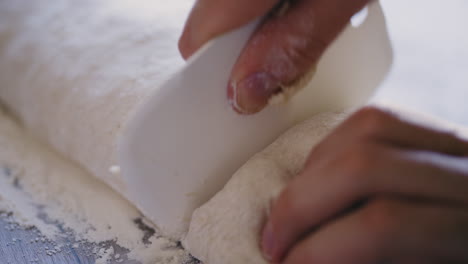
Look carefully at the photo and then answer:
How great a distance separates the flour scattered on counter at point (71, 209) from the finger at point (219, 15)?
0.33 metres

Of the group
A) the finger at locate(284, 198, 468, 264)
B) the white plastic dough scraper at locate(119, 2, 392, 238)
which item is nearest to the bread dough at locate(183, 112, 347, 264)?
the white plastic dough scraper at locate(119, 2, 392, 238)

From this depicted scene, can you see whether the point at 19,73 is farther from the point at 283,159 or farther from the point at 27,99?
the point at 283,159

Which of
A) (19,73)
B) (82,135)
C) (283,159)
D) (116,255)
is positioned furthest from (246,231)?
(19,73)

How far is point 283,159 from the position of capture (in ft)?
2.09

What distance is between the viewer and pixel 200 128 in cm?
59

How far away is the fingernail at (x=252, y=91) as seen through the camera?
553 millimetres

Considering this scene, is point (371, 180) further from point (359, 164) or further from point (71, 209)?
point (71, 209)

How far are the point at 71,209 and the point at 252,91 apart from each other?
1.36ft

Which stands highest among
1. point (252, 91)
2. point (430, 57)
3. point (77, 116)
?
point (77, 116)

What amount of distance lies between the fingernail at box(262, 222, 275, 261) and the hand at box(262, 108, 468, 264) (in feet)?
0.10

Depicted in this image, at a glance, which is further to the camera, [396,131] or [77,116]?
[77,116]

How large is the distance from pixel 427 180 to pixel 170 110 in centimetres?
29

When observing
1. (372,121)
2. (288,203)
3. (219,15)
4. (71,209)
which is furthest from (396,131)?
(71,209)

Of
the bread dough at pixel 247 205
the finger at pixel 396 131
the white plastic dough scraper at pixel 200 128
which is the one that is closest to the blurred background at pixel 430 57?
the white plastic dough scraper at pixel 200 128
